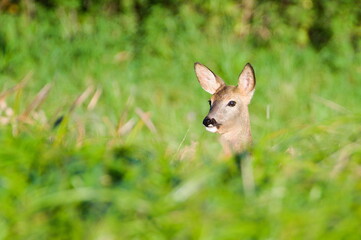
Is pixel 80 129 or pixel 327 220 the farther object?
pixel 80 129

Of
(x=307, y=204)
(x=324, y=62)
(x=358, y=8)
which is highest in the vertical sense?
(x=358, y=8)

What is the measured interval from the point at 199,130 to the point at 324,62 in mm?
3424

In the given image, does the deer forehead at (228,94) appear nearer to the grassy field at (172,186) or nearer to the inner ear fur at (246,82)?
the inner ear fur at (246,82)

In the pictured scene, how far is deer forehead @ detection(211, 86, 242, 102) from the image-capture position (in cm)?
609

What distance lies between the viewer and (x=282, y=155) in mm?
3492

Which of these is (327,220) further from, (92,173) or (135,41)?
(135,41)

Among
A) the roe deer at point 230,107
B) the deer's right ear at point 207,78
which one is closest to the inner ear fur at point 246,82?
the roe deer at point 230,107

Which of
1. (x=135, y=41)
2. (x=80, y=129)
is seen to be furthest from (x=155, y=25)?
(x=80, y=129)

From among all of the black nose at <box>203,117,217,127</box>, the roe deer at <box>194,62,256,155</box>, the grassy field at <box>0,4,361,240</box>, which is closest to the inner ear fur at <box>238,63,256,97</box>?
the roe deer at <box>194,62,256,155</box>

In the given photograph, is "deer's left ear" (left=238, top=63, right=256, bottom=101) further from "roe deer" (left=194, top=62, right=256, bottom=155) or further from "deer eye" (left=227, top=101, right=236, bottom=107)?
"deer eye" (left=227, top=101, right=236, bottom=107)

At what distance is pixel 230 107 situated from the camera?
6.00 metres

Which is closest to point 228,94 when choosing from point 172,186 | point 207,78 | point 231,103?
point 231,103

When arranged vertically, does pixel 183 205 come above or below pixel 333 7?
below

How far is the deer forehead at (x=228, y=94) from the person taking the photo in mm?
6094
